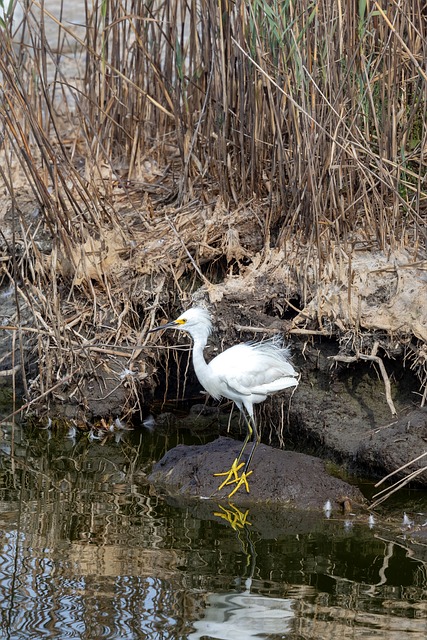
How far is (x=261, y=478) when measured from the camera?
177 inches

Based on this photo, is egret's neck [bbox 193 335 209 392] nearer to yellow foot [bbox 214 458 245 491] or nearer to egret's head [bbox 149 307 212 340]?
egret's head [bbox 149 307 212 340]

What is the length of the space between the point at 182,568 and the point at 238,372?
112 cm

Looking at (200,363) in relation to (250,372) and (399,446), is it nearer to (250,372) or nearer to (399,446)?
(250,372)

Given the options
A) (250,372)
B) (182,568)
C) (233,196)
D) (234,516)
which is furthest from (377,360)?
(182,568)

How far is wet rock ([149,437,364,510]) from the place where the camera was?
4359 millimetres

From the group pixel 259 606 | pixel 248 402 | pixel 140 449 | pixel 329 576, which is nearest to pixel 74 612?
pixel 259 606

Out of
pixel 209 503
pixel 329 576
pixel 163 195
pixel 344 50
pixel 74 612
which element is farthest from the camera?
pixel 163 195

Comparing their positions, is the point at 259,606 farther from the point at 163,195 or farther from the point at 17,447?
the point at 163,195

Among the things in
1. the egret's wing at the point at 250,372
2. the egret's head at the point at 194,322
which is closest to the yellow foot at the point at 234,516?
the egret's wing at the point at 250,372

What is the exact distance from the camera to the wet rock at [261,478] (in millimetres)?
4359

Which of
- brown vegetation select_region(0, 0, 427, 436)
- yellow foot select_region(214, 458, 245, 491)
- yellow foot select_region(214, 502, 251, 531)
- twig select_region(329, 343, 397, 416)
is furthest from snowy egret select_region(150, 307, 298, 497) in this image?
brown vegetation select_region(0, 0, 427, 436)

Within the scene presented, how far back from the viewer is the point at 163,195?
6258 mm

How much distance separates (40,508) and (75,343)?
57.4 inches

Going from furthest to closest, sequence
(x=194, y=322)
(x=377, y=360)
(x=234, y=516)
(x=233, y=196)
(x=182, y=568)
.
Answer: (x=233, y=196) < (x=377, y=360) < (x=194, y=322) < (x=234, y=516) < (x=182, y=568)
